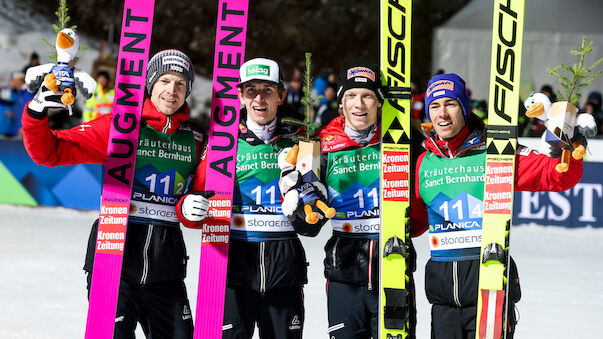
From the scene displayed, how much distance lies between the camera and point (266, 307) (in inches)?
174

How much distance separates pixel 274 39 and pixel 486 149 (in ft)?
66.5

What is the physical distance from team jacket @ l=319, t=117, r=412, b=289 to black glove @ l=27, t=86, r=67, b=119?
1.30m

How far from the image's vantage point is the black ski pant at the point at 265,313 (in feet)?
14.4

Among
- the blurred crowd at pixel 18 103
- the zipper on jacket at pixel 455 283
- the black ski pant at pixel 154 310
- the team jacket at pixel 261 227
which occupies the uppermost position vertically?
the blurred crowd at pixel 18 103

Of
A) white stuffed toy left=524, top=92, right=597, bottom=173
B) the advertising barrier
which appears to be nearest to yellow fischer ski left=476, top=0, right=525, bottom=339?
white stuffed toy left=524, top=92, right=597, bottom=173

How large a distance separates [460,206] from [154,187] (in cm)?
149

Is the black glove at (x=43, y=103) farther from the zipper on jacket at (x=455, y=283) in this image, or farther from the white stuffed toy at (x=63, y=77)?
the zipper on jacket at (x=455, y=283)

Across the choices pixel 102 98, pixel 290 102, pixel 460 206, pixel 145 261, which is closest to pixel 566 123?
pixel 460 206

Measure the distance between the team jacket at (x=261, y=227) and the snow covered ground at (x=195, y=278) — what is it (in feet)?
6.00

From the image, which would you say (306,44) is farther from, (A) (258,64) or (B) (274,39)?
(A) (258,64)

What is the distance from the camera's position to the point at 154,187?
4395mm

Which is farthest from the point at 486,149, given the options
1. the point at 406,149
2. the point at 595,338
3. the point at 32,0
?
the point at 32,0

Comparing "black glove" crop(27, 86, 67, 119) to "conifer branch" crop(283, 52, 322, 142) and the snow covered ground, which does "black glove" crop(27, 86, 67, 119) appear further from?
the snow covered ground

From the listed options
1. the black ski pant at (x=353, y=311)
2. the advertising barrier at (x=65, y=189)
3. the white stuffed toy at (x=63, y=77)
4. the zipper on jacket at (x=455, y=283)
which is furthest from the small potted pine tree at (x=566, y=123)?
the advertising barrier at (x=65, y=189)
